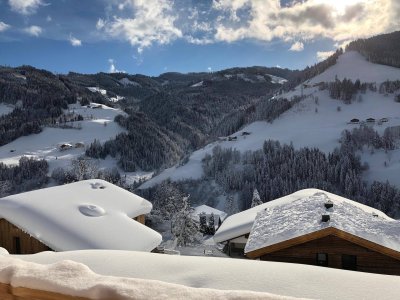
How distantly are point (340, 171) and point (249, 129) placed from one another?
4604 cm

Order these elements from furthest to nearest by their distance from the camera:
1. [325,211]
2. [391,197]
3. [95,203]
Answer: [391,197] → [95,203] → [325,211]

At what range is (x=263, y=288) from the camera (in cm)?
317

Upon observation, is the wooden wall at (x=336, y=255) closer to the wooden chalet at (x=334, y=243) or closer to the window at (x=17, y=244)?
the wooden chalet at (x=334, y=243)

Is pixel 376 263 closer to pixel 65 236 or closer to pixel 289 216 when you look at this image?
pixel 289 216

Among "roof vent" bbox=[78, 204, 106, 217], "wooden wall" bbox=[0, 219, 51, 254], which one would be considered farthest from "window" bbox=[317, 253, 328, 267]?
"wooden wall" bbox=[0, 219, 51, 254]

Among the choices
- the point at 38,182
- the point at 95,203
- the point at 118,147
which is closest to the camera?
the point at 95,203

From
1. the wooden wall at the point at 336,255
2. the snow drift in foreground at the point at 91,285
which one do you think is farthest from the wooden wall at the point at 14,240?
the snow drift in foreground at the point at 91,285

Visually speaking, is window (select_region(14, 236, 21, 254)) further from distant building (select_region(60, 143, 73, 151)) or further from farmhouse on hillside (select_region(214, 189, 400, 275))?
distant building (select_region(60, 143, 73, 151))

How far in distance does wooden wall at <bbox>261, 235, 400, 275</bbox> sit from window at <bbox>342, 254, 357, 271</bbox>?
143 mm

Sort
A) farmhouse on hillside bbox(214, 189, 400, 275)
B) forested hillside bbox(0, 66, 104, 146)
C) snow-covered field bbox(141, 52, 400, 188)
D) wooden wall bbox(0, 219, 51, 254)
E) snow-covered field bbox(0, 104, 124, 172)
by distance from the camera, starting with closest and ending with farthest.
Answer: farmhouse on hillside bbox(214, 189, 400, 275) < wooden wall bbox(0, 219, 51, 254) < snow-covered field bbox(141, 52, 400, 188) < snow-covered field bbox(0, 104, 124, 172) < forested hillside bbox(0, 66, 104, 146)

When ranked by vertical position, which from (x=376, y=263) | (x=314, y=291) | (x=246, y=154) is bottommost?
(x=246, y=154)

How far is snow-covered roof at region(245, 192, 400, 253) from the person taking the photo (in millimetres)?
13695

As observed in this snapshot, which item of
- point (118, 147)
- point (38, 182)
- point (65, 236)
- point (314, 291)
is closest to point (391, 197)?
point (65, 236)

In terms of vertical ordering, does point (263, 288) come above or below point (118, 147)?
above
